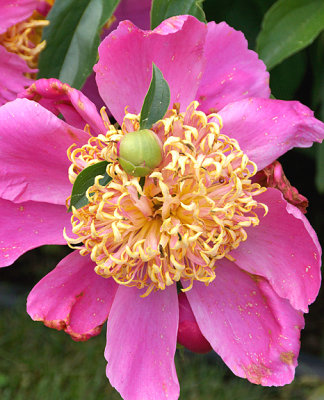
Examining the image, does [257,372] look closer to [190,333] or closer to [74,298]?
[190,333]

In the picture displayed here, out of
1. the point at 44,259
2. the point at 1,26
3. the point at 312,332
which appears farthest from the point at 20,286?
the point at 1,26

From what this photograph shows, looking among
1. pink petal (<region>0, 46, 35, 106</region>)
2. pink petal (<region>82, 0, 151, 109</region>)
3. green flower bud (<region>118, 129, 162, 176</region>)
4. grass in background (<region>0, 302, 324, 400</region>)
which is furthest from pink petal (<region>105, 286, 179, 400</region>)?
grass in background (<region>0, 302, 324, 400</region>)

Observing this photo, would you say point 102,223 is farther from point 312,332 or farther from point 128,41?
point 312,332

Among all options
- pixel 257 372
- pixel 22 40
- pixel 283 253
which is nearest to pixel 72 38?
pixel 22 40

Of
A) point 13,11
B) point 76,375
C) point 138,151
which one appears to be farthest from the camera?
point 76,375

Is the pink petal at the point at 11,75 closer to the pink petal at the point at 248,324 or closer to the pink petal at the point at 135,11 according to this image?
the pink petal at the point at 135,11
